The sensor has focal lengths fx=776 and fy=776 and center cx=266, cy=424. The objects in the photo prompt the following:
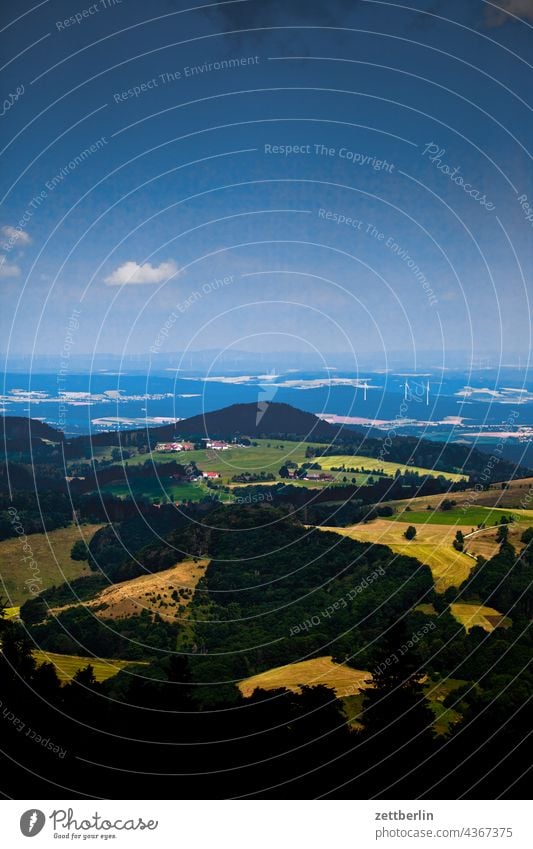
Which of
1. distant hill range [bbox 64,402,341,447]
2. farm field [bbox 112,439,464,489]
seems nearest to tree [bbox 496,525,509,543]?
farm field [bbox 112,439,464,489]

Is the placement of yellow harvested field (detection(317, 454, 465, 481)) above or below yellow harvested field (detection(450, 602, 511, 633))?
above

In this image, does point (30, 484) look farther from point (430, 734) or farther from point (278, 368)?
point (430, 734)

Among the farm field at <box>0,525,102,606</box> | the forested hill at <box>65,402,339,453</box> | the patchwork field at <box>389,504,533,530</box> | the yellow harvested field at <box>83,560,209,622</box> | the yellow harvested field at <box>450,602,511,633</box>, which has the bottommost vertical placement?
the farm field at <box>0,525,102,606</box>

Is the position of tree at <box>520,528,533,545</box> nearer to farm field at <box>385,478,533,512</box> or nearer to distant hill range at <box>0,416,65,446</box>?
farm field at <box>385,478,533,512</box>

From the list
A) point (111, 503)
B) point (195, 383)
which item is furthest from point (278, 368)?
point (111, 503)

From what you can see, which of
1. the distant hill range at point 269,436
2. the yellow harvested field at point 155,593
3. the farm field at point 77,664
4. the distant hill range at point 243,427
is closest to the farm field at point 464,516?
the distant hill range at point 269,436

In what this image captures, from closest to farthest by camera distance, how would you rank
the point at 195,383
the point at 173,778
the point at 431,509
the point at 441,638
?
1. the point at 173,778
2. the point at 441,638
3. the point at 431,509
4. the point at 195,383

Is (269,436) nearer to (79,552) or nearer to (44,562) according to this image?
(79,552)

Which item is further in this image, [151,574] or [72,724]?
[151,574]
